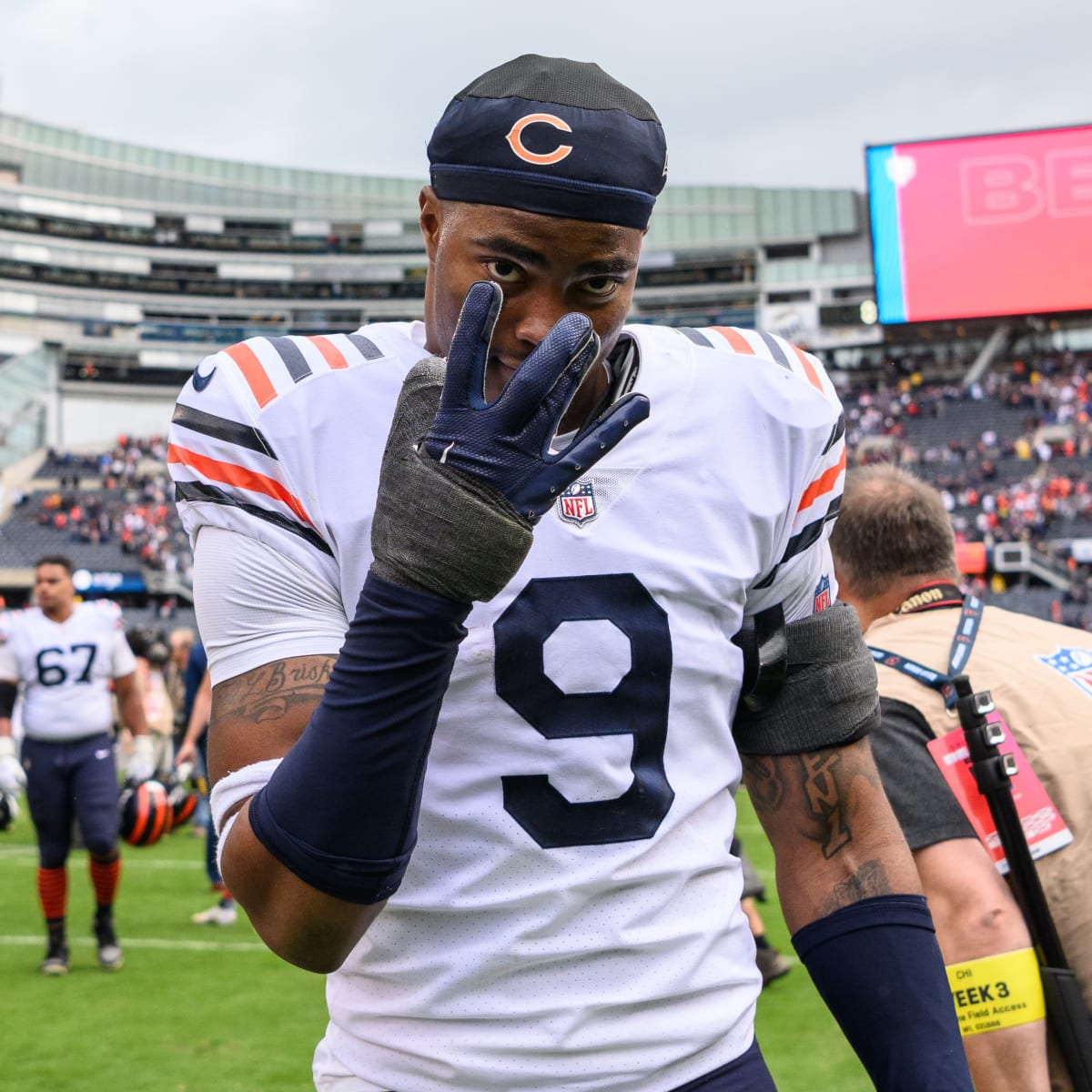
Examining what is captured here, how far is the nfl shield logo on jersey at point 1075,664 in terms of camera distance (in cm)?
253

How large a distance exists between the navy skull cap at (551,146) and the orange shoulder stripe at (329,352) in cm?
22

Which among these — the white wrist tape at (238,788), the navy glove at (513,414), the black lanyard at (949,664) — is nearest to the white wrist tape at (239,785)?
the white wrist tape at (238,788)

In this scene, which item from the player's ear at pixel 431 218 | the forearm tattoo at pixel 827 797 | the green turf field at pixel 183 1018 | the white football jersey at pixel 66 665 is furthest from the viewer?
the white football jersey at pixel 66 665

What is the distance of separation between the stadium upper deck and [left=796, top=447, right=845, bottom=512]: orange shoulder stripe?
155 ft

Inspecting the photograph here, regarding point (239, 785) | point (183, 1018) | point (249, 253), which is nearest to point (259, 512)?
point (239, 785)

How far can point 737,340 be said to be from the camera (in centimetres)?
171

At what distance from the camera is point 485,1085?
1360 mm

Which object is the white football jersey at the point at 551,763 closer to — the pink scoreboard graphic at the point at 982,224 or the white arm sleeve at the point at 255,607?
the white arm sleeve at the point at 255,607

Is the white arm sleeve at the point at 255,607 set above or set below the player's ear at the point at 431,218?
below

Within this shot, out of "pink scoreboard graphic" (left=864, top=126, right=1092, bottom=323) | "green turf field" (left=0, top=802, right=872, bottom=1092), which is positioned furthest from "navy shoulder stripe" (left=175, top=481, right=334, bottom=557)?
"pink scoreboard graphic" (left=864, top=126, right=1092, bottom=323)

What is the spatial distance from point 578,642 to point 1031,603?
2649 cm

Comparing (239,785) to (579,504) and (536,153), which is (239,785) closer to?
(579,504)

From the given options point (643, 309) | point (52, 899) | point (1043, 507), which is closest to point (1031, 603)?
point (1043, 507)

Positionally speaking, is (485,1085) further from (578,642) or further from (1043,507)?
(1043,507)
